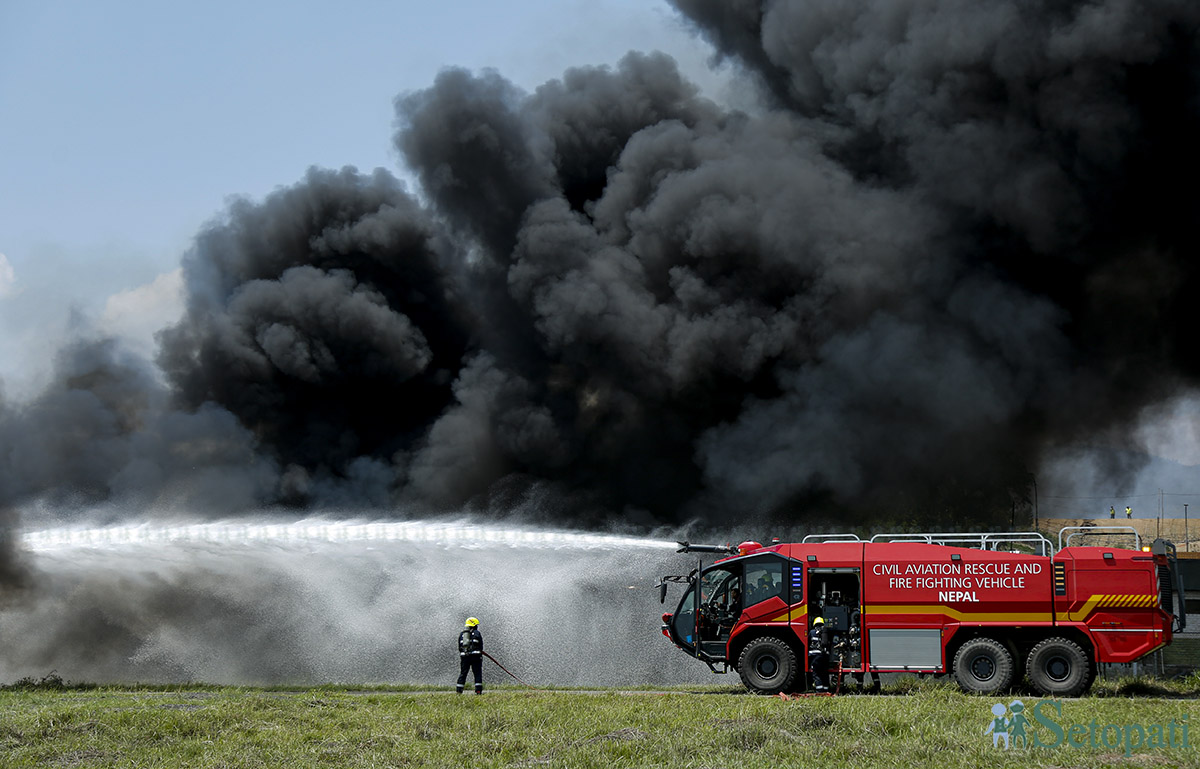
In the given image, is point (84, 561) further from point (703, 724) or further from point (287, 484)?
point (287, 484)

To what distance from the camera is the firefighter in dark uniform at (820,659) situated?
18297 millimetres

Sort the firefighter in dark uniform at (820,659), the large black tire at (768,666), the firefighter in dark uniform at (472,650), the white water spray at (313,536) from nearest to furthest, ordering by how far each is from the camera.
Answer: the firefighter in dark uniform at (820,659) < the large black tire at (768,666) < the firefighter in dark uniform at (472,650) < the white water spray at (313,536)

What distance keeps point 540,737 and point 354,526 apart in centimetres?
1667

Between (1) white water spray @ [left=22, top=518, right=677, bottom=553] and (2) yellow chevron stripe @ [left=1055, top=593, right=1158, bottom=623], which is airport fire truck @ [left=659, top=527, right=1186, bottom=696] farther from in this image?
(1) white water spray @ [left=22, top=518, right=677, bottom=553]

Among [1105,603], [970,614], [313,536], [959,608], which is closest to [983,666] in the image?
[970,614]

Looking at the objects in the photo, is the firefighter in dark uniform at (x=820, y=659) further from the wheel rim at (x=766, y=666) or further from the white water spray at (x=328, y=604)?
the white water spray at (x=328, y=604)

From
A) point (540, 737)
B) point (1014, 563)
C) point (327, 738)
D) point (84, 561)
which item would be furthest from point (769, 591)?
point (84, 561)

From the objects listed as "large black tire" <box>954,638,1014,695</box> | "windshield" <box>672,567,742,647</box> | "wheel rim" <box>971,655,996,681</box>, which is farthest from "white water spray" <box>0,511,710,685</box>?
"wheel rim" <box>971,655,996,681</box>

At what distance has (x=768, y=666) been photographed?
1905cm

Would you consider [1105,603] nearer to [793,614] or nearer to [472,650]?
[793,614]

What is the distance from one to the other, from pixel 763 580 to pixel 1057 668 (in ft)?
16.7

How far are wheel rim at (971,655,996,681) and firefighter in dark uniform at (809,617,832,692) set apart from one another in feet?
8.09

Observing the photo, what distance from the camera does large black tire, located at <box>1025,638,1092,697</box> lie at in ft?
58.2

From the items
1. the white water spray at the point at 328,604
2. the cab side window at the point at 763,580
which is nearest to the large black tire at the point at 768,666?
the cab side window at the point at 763,580
